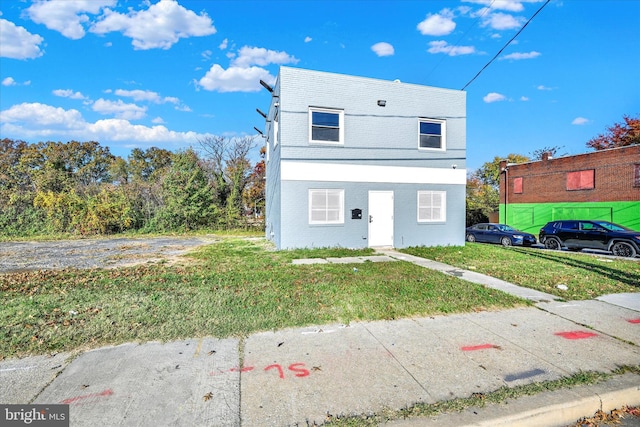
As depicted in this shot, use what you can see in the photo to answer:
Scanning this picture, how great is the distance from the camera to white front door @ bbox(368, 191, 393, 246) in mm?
12594

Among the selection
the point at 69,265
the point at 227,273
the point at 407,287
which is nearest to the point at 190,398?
the point at 407,287

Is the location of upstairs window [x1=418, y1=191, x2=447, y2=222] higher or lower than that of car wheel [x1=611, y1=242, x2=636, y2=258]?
higher

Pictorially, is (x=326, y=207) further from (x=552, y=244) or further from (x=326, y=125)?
(x=552, y=244)

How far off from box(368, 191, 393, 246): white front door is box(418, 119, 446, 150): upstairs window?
8.62 ft

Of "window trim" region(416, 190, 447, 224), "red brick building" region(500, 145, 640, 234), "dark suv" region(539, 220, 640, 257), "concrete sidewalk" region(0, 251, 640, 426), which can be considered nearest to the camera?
"concrete sidewalk" region(0, 251, 640, 426)

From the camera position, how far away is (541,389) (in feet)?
9.59

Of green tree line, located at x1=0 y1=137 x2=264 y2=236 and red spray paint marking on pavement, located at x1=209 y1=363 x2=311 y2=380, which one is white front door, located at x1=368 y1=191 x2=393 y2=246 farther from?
green tree line, located at x1=0 y1=137 x2=264 y2=236

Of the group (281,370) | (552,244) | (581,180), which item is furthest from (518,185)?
(281,370)

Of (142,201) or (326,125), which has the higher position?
(326,125)

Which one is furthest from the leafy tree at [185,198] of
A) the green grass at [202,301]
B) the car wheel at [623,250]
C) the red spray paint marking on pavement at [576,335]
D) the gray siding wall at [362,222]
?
the car wheel at [623,250]

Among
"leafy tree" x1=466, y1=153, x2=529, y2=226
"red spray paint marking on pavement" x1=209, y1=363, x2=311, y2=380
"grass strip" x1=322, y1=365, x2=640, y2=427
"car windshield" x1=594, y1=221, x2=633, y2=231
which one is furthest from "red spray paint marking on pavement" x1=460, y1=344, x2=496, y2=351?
"leafy tree" x1=466, y1=153, x2=529, y2=226

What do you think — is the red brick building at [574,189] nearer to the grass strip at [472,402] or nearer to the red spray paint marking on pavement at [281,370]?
the grass strip at [472,402]

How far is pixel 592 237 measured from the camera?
1406 centimetres

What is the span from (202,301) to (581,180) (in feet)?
89.4
